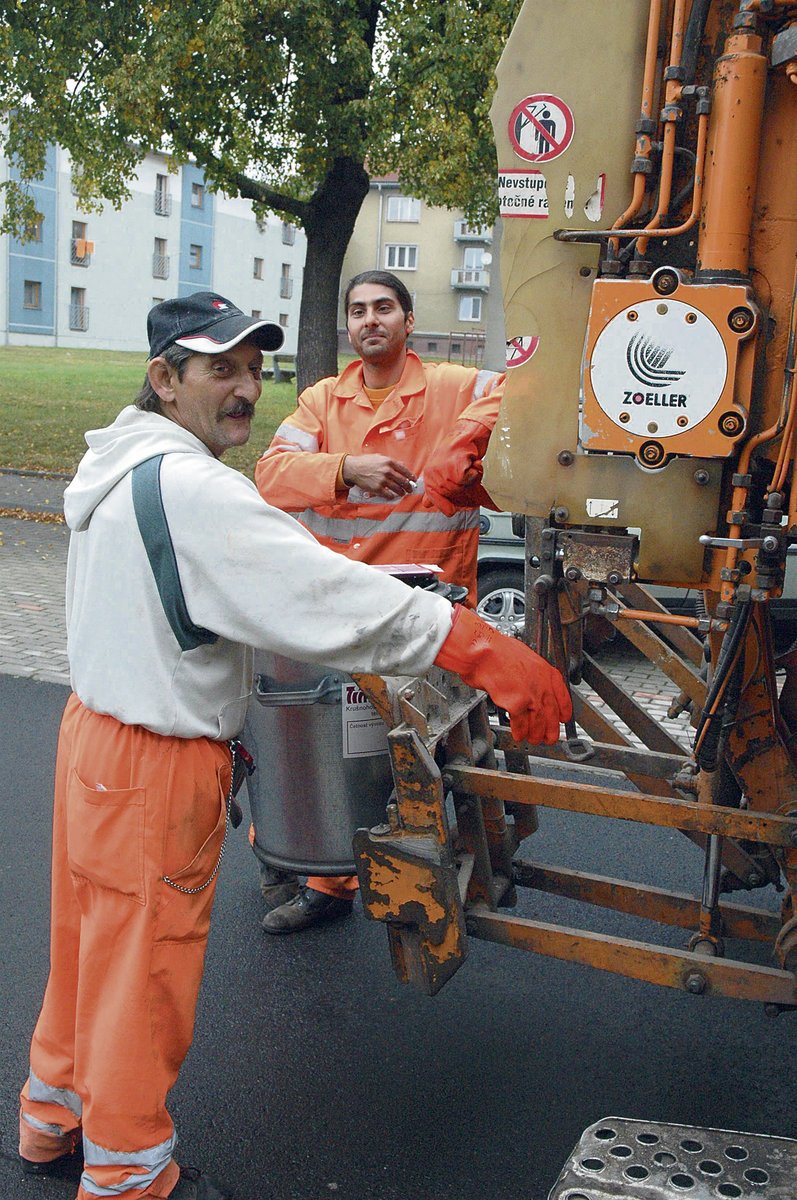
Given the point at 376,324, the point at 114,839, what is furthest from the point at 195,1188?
the point at 376,324

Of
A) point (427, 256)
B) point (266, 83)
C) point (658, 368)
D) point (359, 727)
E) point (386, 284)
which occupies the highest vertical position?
point (427, 256)

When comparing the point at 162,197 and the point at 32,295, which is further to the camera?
the point at 162,197

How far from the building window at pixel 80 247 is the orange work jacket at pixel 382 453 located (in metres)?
46.5

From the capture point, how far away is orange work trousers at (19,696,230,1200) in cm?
238

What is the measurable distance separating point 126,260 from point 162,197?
311cm

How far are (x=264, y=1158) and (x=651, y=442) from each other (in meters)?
1.93

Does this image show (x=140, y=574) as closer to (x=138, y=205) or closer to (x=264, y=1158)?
(x=264, y=1158)

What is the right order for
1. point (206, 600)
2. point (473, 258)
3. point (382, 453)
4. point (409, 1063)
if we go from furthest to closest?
point (473, 258) < point (382, 453) < point (409, 1063) < point (206, 600)

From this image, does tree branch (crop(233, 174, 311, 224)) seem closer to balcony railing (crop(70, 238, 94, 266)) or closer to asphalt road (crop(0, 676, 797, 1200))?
asphalt road (crop(0, 676, 797, 1200))

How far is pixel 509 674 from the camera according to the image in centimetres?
241

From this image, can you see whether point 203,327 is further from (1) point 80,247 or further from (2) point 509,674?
(1) point 80,247

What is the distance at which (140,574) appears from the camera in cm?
237

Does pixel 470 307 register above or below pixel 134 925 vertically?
above

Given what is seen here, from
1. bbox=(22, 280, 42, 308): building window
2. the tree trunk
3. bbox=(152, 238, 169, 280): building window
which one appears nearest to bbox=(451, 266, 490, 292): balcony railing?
bbox=(152, 238, 169, 280): building window
